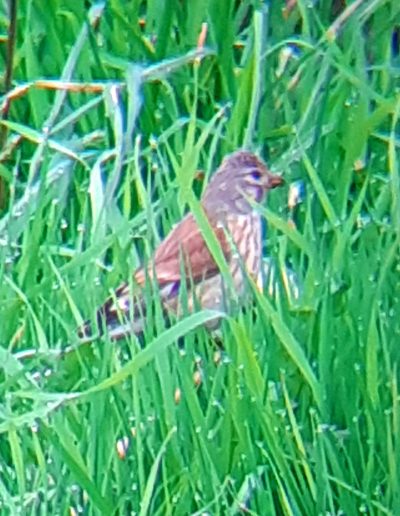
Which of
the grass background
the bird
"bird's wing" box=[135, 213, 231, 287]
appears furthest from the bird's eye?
"bird's wing" box=[135, 213, 231, 287]

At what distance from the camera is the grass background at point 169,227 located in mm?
3463

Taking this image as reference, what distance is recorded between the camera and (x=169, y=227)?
470cm

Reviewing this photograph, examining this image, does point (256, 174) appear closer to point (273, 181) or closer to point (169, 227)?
point (273, 181)

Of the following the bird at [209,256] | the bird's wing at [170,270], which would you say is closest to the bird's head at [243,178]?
the bird at [209,256]

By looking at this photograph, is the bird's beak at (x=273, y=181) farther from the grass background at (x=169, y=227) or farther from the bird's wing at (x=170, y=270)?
the bird's wing at (x=170, y=270)

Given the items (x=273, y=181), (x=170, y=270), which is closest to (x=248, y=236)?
(x=273, y=181)

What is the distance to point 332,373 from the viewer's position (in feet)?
12.0

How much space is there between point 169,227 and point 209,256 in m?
0.12

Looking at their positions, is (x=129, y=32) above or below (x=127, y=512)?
above

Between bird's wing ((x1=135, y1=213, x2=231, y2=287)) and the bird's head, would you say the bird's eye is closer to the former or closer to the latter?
the bird's head

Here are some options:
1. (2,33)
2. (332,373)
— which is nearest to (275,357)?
(332,373)

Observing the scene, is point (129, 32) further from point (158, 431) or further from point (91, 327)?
point (158, 431)

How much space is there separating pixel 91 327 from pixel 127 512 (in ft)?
1.81

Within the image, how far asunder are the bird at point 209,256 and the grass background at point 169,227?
0.06 m
